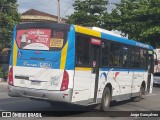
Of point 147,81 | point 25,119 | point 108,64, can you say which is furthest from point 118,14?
point 25,119

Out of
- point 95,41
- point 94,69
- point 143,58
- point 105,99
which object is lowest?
point 105,99

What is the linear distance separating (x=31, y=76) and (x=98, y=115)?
9.19ft

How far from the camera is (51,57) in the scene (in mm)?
12945

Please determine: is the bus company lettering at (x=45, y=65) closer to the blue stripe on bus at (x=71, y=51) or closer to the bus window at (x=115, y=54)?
the blue stripe on bus at (x=71, y=51)

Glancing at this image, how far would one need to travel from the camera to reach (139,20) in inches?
1767

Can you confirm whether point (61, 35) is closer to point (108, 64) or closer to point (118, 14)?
point (108, 64)

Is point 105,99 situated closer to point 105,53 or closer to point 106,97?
point 106,97

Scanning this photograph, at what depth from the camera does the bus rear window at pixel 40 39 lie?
13.0 m

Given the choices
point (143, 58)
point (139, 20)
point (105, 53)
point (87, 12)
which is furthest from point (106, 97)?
point (87, 12)

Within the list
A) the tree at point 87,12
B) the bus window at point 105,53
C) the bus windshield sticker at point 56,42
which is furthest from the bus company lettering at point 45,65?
the tree at point 87,12

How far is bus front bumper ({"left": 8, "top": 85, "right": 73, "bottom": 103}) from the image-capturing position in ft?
41.2

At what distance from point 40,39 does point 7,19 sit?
28323 mm

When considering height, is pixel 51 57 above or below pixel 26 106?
above

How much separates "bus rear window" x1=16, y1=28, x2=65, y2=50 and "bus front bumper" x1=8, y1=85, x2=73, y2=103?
1399mm
